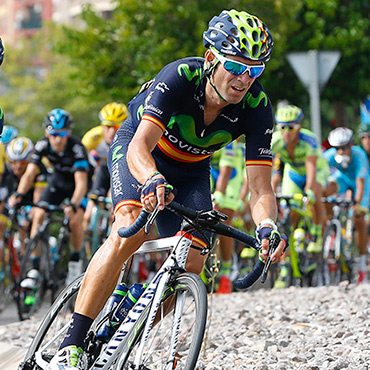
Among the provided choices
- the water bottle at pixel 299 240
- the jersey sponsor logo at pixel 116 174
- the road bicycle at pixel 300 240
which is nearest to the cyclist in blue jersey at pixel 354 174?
the road bicycle at pixel 300 240

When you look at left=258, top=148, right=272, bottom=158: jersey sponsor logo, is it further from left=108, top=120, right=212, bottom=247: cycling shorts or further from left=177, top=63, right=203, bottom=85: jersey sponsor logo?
left=177, top=63, right=203, bottom=85: jersey sponsor logo

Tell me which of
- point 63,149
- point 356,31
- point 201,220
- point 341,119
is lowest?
point 201,220

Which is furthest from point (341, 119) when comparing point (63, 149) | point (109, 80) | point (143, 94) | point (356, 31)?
point (143, 94)

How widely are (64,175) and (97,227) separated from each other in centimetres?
77

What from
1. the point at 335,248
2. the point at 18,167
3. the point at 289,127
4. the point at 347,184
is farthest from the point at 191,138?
the point at 347,184

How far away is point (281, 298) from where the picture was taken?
8555mm

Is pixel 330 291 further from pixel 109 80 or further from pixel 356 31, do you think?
pixel 356 31

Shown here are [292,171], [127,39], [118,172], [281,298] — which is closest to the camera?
[118,172]

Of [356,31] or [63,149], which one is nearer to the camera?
[63,149]

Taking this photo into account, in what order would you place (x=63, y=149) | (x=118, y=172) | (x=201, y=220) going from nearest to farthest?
(x=201, y=220), (x=118, y=172), (x=63, y=149)

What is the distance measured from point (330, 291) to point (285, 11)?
13.0 metres

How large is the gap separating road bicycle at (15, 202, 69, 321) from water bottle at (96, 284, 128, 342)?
469 centimetres

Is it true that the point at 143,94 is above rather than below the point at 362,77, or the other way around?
below

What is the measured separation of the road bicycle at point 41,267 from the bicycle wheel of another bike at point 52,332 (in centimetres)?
417
